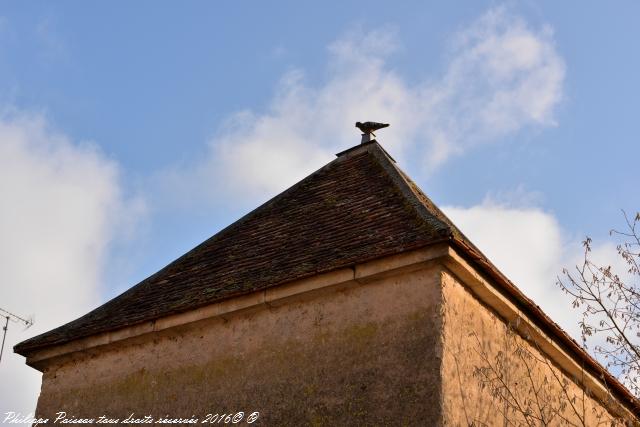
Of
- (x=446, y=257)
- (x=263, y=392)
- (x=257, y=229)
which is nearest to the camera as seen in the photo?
(x=446, y=257)

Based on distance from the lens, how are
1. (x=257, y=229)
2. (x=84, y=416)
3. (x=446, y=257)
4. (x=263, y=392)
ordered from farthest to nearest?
(x=257, y=229) < (x=84, y=416) < (x=263, y=392) < (x=446, y=257)

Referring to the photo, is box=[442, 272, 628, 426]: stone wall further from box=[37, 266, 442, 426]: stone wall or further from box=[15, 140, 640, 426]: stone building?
box=[37, 266, 442, 426]: stone wall

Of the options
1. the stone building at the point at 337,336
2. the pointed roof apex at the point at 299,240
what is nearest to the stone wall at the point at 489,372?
the stone building at the point at 337,336

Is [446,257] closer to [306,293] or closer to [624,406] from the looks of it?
[306,293]

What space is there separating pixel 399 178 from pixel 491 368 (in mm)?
2566

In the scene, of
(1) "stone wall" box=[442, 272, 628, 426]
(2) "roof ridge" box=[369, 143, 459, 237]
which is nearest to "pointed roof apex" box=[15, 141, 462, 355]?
(2) "roof ridge" box=[369, 143, 459, 237]

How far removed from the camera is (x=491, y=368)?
29.4 ft

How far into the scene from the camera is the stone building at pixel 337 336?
8.55 meters

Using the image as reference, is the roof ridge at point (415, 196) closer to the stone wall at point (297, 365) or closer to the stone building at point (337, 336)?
the stone building at point (337, 336)

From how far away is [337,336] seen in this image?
29.3ft

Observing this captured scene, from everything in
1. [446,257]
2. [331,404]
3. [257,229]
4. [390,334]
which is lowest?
Answer: [331,404]

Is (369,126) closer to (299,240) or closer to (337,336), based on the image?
(299,240)

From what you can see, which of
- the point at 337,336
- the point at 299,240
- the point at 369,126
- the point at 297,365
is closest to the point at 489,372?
the point at 337,336

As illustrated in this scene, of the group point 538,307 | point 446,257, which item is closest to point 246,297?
Answer: point 446,257
